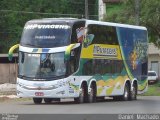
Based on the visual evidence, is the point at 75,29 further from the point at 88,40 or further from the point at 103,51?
the point at 103,51

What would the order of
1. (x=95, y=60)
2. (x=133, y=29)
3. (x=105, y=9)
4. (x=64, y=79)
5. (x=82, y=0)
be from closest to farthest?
1. (x=64, y=79)
2. (x=95, y=60)
3. (x=133, y=29)
4. (x=105, y=9)
5. (x=82, y=0)

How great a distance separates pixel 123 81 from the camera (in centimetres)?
3562

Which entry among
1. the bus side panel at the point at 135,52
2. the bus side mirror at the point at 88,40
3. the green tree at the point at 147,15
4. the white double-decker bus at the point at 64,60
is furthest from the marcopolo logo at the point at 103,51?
the green tree at the point at 147,15

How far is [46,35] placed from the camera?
3034cm

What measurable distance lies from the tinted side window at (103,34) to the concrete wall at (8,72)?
102 feet

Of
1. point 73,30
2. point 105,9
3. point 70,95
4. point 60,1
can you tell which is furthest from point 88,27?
point 60,1

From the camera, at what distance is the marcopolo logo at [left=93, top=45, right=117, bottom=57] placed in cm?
3219

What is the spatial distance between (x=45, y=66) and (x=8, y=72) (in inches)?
1388

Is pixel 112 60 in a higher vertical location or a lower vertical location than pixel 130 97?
higher

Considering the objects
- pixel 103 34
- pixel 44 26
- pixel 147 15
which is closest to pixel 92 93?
pixel 103 34

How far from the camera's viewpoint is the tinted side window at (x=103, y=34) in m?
32.1

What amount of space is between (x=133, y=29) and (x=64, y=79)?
8700 millimetres

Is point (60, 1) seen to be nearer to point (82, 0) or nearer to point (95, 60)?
point (82, 0)

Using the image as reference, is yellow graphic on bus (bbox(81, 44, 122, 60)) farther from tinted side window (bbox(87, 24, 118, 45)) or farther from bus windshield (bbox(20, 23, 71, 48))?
bus windshield (bbox(20, 23, 71, 48))
